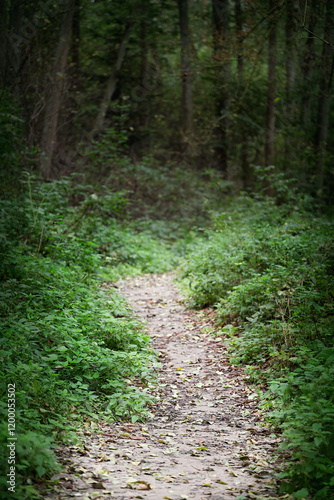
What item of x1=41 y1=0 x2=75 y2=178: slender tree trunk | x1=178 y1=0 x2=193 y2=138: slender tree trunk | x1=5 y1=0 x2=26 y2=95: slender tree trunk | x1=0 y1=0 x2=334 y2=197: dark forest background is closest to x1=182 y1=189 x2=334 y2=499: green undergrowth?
x1=0 y1=0 x2=334 y2=197: dark forest background

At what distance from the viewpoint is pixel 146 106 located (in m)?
20.4

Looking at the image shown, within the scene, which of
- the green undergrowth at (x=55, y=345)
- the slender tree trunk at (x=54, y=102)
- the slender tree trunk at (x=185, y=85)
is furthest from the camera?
the slender tree trunk at (x=185, y=85)

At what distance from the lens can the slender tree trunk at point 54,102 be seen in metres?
13.2

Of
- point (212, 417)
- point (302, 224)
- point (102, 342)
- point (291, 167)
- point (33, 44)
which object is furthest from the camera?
point (291, 167)

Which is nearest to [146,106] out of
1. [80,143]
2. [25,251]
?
[80,143]

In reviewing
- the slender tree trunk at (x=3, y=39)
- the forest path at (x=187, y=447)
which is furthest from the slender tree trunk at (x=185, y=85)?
the forest path at (x=187, y=447)

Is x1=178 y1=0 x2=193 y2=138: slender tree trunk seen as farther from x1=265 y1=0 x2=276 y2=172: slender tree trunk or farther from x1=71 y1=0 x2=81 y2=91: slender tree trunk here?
x1=71 y1=0 x2=81 y2=91: slender tree trunk

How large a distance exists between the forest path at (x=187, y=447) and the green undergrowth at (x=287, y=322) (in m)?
0.27

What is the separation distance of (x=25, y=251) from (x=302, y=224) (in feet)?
20.0

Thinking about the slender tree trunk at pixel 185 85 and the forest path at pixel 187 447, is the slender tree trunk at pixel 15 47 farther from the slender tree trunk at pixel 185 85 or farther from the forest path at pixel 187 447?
the forest path at pixel 187 447

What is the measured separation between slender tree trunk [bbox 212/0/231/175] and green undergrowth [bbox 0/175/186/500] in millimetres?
7069

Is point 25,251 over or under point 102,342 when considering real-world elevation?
over

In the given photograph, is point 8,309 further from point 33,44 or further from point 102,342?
point 33,44

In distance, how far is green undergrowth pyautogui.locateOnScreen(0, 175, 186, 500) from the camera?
362 centimetres
